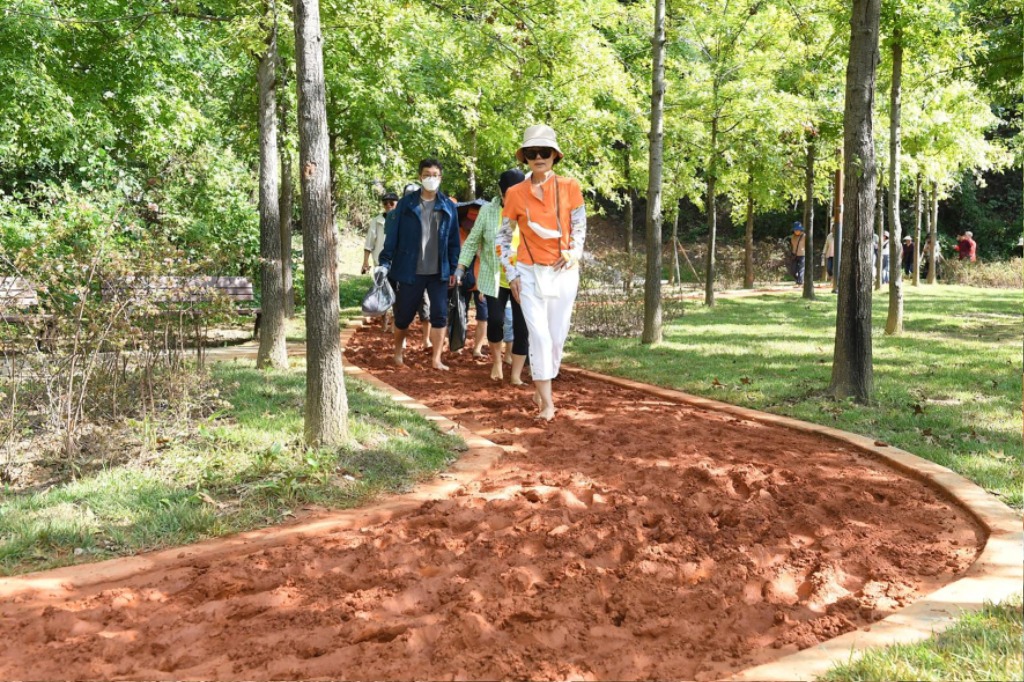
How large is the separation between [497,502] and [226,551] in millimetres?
1445

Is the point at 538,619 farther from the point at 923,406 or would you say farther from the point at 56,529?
the point at 923,406

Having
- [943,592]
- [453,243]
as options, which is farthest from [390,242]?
[943,592]

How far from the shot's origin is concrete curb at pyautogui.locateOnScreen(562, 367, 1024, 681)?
292 cm

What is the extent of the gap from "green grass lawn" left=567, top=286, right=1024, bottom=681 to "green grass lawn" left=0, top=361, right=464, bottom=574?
302cm

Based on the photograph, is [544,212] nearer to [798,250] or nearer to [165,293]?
[165,293]

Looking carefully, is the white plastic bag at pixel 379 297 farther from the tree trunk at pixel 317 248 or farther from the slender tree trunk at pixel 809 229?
the slender tree trunk at pixel 809 229

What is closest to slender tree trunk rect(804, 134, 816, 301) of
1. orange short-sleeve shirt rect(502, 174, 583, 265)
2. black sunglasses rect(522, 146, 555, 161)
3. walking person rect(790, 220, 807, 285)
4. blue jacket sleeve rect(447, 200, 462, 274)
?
walking person rect(790, 220, 807, 285)

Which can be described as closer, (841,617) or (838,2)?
(841,617)

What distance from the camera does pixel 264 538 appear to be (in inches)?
171

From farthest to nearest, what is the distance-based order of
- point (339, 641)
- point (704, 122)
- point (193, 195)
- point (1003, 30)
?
point (704, 122) < point (193, 195) < point (1003, 30) < point (339, 641)

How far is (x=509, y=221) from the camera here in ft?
23.4

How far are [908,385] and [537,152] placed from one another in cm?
414

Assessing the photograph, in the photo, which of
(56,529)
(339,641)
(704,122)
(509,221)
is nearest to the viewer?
(339,641)

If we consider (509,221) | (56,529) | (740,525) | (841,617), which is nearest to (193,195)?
(509,221)
